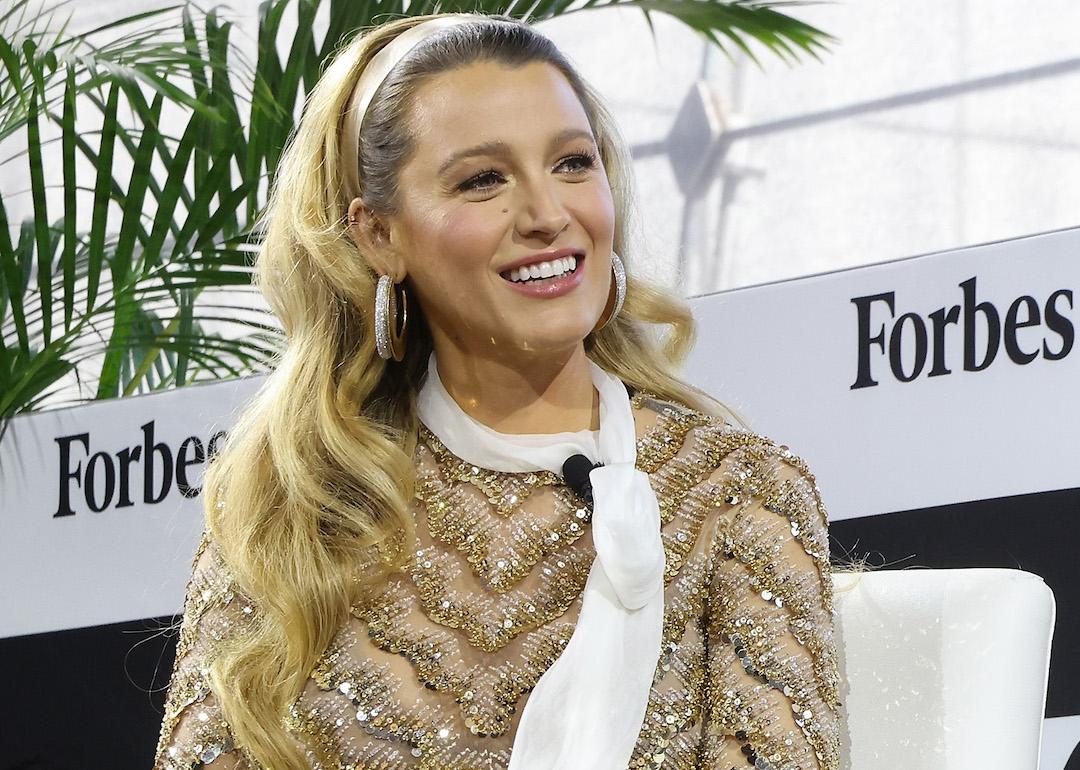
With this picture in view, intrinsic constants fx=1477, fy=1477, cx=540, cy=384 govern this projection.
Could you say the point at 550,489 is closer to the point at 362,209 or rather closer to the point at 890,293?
the point at 362,209

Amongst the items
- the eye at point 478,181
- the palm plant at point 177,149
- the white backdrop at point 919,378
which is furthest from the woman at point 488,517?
the palm plant at point 177,149

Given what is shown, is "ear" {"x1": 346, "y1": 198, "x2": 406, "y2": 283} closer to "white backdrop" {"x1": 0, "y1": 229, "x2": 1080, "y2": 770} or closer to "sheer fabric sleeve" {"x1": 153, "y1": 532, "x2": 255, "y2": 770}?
"sheer fabric sleeve" {"x1": 153, "y1": 532, "x2": 255, "y2": 770}

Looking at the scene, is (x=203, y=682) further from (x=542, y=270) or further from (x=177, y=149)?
(x=177, y=149)

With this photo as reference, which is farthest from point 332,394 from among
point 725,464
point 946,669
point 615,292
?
point 946,669

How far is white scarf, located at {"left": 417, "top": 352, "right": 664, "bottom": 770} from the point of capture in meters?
1.42

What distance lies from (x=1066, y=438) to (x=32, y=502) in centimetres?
176

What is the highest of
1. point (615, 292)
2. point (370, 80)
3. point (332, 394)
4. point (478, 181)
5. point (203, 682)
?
point (370, 80)

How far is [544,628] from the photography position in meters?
1.51

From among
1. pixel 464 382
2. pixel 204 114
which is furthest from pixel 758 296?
pixel 204 114

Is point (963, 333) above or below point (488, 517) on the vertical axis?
above

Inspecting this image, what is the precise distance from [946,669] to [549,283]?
1.78 feet

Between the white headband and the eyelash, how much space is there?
18 cm

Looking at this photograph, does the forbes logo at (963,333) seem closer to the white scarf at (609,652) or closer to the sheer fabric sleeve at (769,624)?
the sheer fabric sleeve at (769,624)

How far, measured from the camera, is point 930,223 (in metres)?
3.27
